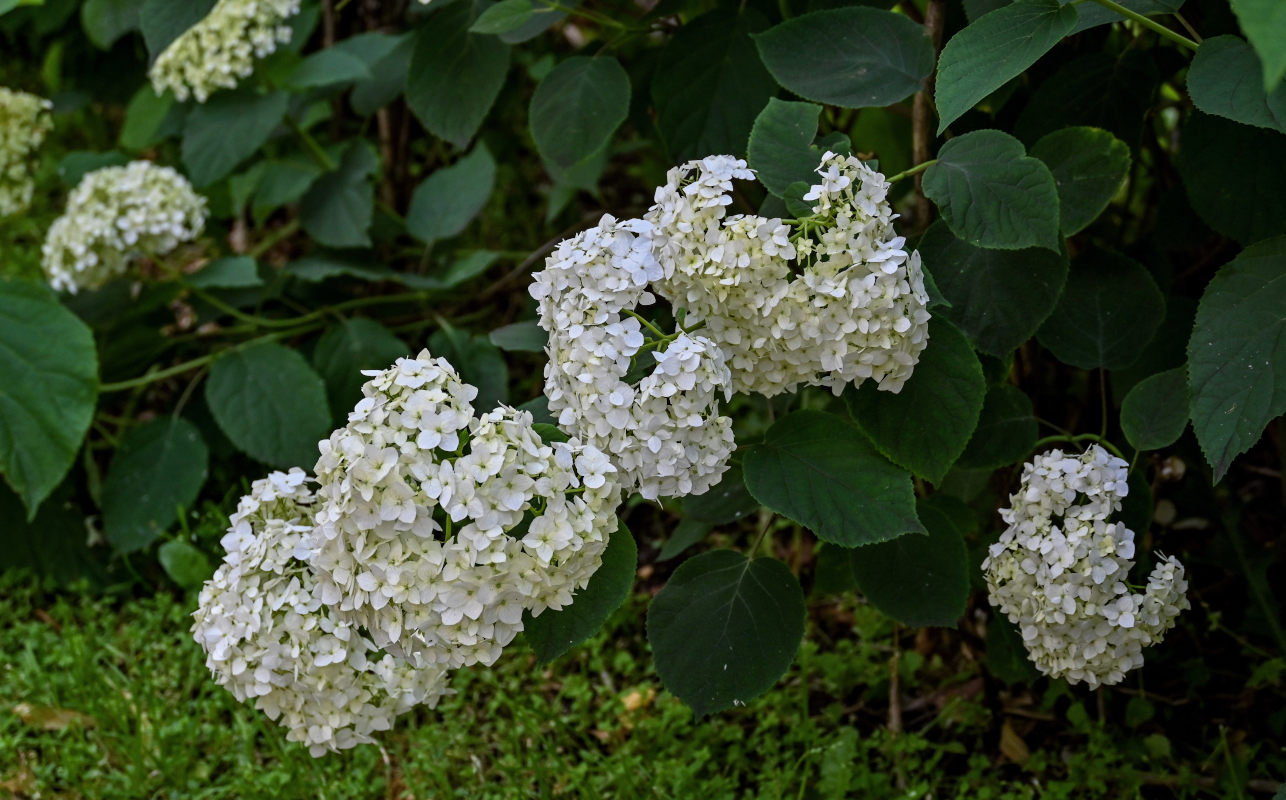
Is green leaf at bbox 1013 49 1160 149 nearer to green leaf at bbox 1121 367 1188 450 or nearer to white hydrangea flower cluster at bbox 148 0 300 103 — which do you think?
green leaf at bbox 1121 367 1188 450

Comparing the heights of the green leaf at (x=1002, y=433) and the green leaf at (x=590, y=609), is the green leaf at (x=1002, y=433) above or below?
below

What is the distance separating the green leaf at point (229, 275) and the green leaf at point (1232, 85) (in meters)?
1.80

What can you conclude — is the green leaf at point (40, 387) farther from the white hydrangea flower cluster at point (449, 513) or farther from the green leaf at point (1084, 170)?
the green leaf at point (1084, 170)

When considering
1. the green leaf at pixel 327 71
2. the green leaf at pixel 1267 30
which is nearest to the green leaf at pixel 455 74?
the green leaf at pixel 327 71

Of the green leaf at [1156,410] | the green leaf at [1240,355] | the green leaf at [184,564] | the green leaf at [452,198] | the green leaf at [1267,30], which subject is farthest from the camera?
the green leaf at [452,198]

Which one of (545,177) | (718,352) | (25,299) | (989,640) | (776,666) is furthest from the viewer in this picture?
(545,177)

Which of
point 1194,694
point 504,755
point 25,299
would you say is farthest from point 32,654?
point 1194,694

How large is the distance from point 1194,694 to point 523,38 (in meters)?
1.61

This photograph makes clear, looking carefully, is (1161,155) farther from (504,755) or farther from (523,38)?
(504,755)

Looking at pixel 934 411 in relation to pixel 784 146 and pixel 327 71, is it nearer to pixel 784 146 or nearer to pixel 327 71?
pixel 784 146

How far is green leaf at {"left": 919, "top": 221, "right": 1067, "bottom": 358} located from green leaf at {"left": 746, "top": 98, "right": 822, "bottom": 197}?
0.68 feet

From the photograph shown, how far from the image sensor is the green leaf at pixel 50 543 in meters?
2.56

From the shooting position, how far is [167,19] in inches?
76.3

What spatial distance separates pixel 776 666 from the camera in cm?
148
